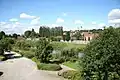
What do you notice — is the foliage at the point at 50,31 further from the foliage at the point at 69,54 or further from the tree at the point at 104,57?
the tree at the point at 104,57

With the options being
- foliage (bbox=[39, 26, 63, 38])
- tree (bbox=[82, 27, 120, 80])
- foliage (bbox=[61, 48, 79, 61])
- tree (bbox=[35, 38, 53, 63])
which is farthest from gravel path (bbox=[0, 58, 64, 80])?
foliage (bbox=[39, 26, 63, 38])

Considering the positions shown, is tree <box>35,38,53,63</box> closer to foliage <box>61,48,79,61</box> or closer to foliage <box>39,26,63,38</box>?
foliage <box>61,48,79,61</box>

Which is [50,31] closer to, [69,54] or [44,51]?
[69,54]

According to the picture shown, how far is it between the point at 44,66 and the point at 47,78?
492 cm

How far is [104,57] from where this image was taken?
1045cm

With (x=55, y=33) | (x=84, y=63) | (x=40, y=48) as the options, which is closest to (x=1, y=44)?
(x=40, y=48)

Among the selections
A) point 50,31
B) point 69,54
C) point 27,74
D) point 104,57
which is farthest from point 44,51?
point 50,31

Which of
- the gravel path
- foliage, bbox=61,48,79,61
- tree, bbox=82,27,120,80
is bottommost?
the gravel path

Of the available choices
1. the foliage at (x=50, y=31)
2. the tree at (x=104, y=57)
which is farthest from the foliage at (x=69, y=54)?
the foliage at (x=50, y=31)

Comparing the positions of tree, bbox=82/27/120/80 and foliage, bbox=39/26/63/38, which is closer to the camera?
tree, bbox=82/27/120/80

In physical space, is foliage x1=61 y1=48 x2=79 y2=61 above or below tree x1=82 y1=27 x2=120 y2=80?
below

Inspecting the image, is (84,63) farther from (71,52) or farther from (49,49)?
(71,52)

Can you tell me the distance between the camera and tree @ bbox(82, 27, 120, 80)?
1045 centimetres

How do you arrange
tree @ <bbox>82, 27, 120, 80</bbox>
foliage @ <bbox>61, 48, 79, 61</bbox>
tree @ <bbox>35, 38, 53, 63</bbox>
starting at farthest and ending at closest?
foliage @ <bbox>61, 48, 79, 61</bbox>
tree @ <bbox>35, 38, 53, 63</bbox>
tree @ <bbox>82, 27, 120, 80</bbox>
